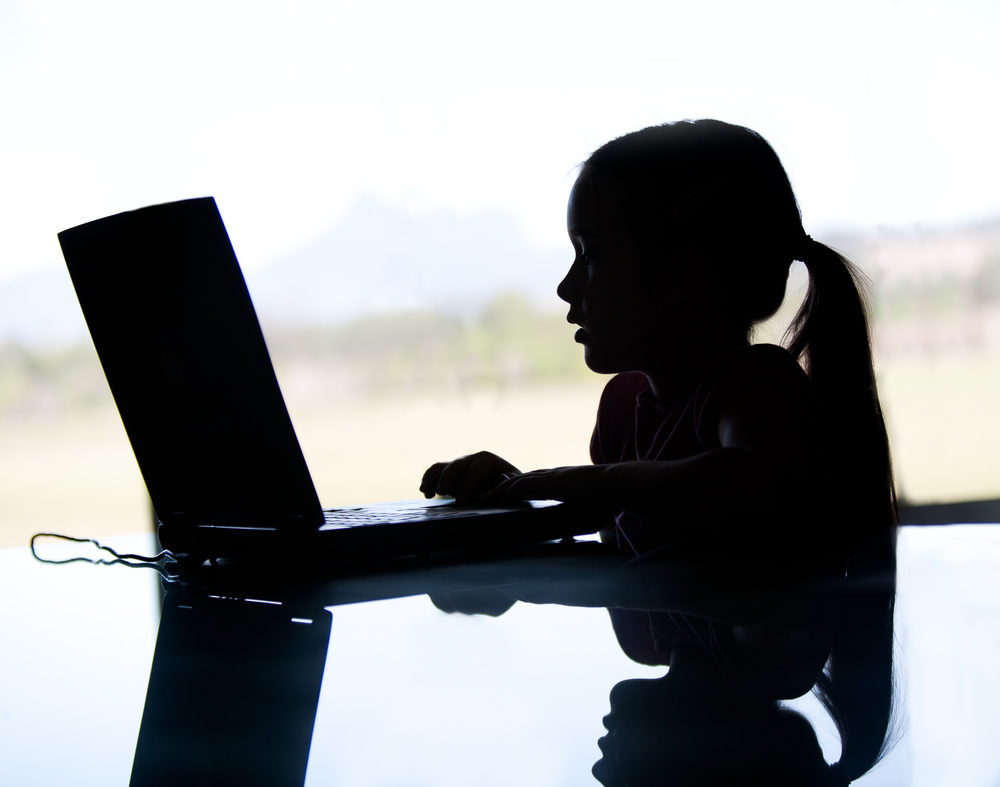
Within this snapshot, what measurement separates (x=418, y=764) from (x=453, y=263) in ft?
9.12

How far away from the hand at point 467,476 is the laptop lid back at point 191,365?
282 mm

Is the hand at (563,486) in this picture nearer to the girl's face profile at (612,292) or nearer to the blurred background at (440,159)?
the girl's face profile at (612,292)

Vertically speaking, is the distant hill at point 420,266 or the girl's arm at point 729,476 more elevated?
the distant hill at point 420,266

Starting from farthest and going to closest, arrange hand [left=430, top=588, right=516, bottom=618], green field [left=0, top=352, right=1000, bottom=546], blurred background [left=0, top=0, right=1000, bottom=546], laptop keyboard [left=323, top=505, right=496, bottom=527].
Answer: green field [left=0, top=352, right=1000, bottom=546], blurred background [left=0, top=0, right=1000, bottom=546], laptop keyboard [left=323, top=505, right=496, bottom=527], hand [left=430, top=588, right=516, bottom=618]

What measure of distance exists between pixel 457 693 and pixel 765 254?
31.9 inches

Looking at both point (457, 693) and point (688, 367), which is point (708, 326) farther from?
point (457, 693)

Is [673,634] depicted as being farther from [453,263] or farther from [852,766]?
[453,263]

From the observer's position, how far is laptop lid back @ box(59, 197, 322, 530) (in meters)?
0.64

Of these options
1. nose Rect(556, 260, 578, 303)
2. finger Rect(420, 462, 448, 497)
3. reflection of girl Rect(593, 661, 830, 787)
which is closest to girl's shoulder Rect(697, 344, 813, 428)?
nose Rect(556, 260, 578, 303)

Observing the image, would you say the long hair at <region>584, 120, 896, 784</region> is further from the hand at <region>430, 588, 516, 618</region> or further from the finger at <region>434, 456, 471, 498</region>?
the hand at <region>430, 588, 516, 618</region>

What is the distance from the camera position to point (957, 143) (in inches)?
118

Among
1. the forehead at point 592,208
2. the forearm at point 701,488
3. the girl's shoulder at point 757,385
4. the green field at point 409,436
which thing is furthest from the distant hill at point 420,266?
the forearm at point 701,488

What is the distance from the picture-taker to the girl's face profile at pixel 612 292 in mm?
1043

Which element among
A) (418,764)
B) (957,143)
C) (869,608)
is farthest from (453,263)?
(418,764)
